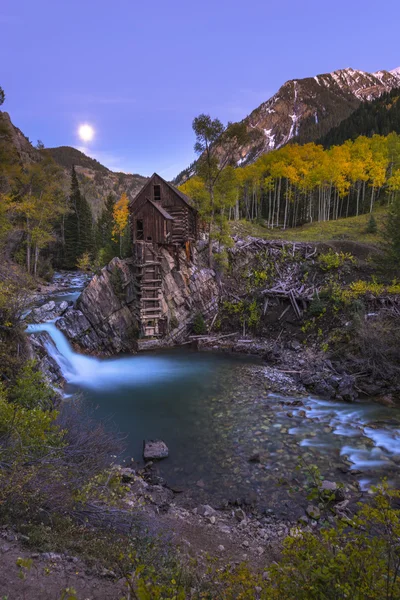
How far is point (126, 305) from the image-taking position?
2269 cm

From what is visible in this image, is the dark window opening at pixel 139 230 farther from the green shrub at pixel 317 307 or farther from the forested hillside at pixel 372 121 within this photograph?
the forested hillside at pixel 372 121

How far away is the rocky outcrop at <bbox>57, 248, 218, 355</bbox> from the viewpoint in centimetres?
2080

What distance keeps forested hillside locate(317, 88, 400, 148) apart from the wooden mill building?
67.4 meters

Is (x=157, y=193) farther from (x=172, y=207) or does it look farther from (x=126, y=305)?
(x=126, y=305)

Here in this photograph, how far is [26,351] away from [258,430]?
9334 mm

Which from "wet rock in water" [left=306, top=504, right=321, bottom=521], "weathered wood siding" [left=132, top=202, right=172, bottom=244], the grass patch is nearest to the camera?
"wet rock in water" [left=306, top=504, right=321, bottom=521]

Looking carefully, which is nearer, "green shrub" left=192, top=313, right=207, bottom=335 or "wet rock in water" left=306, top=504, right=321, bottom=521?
"wet rock in water" left=306, top=504, right=321, bottom=521

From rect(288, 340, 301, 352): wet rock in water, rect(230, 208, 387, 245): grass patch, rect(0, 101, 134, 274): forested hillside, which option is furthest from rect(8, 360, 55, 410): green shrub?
rect(230, 208, 387, 245): grass patch

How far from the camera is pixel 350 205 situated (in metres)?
57.9

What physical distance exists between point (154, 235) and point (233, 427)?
1665cm

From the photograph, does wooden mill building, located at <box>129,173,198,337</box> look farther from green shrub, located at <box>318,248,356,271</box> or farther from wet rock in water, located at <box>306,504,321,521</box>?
wet rock in water, located at <box>306,504,321,521</box>

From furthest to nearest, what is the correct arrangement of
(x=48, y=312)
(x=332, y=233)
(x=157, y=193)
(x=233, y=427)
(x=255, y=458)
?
(x=332, y=233)
(x=157, y=193)
(x=48, y=312)
(x=233, y=427)
(x=255, y=458)

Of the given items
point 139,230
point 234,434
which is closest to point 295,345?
point 234,434

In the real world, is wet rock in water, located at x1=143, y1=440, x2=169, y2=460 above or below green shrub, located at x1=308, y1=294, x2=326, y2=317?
below
